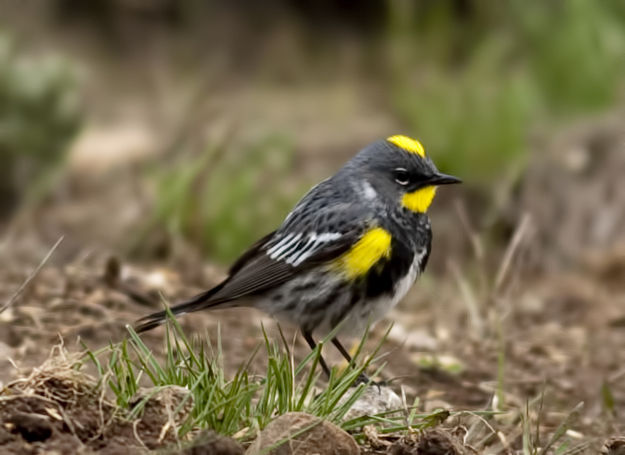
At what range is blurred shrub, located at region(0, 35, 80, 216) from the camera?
894cm

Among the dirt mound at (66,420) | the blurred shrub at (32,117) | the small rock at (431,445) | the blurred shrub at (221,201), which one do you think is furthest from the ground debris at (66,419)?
the blurred shrub at (32,117)

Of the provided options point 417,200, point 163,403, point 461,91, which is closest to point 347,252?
point 417,200

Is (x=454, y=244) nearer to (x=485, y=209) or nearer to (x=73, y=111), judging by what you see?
(x=485, y=209)

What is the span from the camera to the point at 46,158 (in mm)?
9078

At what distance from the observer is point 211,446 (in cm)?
359

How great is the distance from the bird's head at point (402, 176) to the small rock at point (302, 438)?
6.39ft

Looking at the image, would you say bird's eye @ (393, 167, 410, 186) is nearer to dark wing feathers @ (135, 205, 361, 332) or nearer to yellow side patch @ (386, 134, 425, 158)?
yellow side patch @ (386, 134, 425, 158)

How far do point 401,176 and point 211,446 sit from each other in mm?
2402

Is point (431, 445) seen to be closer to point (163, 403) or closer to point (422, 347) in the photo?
point (163, 403)

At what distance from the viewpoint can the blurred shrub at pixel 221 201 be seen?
8.27 m

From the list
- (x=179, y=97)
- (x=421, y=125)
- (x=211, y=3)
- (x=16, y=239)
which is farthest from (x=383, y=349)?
(x=211, y=3)

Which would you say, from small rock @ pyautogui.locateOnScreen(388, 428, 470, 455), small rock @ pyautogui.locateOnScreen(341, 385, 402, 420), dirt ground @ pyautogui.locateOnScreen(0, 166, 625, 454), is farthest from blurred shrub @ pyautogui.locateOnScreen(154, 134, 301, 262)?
small rock @ pyautogui.locateOnScreen(388, 428, 470, 455)

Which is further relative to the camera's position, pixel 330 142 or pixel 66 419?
pixel 330 142

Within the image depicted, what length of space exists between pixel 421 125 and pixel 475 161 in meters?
0.82
